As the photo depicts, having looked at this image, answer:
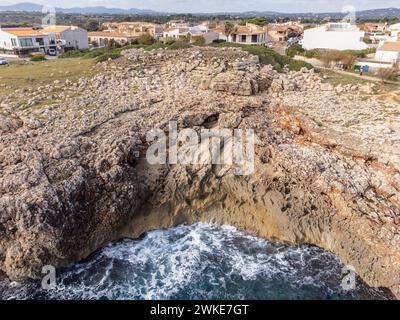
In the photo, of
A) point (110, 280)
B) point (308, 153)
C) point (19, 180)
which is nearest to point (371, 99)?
point (308, 153)

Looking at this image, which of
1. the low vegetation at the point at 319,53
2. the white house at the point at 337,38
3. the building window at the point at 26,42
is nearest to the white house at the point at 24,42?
the building window at the point at 26,42

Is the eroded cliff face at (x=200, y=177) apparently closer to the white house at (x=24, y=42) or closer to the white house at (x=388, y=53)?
the white house at (x=388, y=53)

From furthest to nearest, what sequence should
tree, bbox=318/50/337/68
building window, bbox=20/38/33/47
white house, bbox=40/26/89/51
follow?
1. white house, bbox=40/26/89/51
2. building window, bbox=20/38/33/47
3. tree, bbox=318/50/337/68

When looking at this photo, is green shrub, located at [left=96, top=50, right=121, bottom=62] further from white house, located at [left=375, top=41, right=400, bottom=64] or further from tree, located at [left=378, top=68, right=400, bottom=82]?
white house, located at [left=375, top=41, right=400, bottom=64]

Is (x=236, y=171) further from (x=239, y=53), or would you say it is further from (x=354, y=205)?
(x=239, y=53)

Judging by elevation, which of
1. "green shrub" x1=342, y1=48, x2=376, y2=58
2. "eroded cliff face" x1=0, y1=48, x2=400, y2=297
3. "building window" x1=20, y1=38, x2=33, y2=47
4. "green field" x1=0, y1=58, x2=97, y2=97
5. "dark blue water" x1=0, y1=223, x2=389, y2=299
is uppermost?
"building window" x1=20, y1=38, x2=33, y2=47

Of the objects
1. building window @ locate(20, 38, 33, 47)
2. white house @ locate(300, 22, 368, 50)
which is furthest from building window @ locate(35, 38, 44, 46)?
white house @ locate(300, 22, 368, 50)

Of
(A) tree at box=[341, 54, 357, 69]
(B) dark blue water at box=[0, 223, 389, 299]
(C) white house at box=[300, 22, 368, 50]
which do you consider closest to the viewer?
(B) dark blue water at box=[0, 223, 389, 299]
